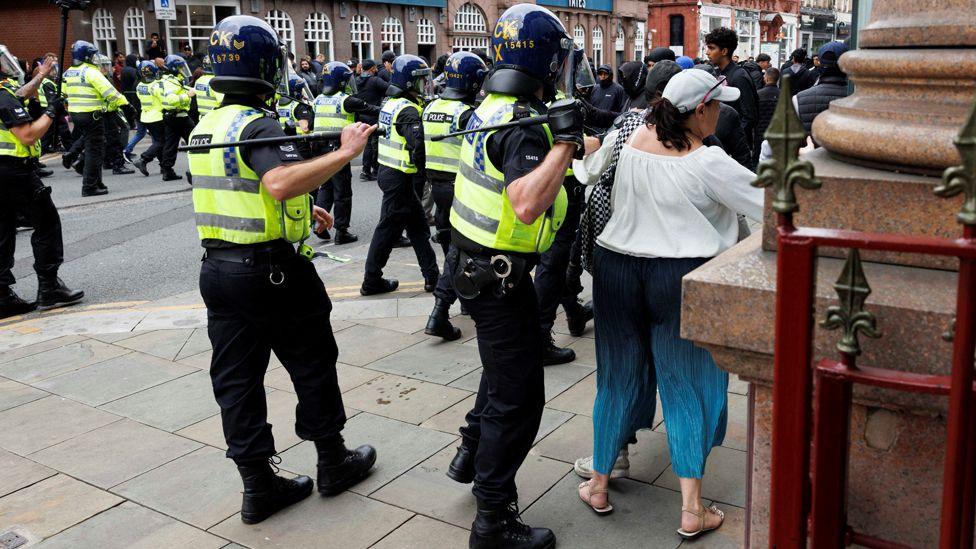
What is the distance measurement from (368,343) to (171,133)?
9.91 meters

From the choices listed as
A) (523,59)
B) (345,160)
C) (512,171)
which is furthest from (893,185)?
(345,160)

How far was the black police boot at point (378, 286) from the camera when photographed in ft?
23.2

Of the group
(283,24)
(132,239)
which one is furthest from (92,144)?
(283,24)

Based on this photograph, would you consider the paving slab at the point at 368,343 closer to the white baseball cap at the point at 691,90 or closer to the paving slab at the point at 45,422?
the paving slab at the point at 45,422

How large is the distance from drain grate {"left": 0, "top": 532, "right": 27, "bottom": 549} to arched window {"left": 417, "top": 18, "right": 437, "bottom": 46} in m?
31.7

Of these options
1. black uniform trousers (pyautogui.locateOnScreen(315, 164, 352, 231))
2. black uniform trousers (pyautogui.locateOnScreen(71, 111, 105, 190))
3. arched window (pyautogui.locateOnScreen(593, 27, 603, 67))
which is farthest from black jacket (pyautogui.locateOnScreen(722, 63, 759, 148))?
arched window (pyautogui.locateOnScreen(593, 27, 603, 67))

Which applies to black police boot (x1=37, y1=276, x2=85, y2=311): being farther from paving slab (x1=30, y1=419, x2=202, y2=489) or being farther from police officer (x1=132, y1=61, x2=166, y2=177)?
police officer (x1=132, y1=61, x2=166, y2=177)

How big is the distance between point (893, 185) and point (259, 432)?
105 inches

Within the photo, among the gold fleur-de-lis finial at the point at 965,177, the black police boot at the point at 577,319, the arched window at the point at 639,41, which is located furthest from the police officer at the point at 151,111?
the arched window at the point at 639,41

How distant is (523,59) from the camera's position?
327cm

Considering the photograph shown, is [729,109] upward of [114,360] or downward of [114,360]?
upward

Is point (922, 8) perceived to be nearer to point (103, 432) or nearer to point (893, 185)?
point (893, 185)

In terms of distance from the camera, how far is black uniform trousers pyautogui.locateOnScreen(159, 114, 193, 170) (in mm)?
14188

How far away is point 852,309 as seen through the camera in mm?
1521
